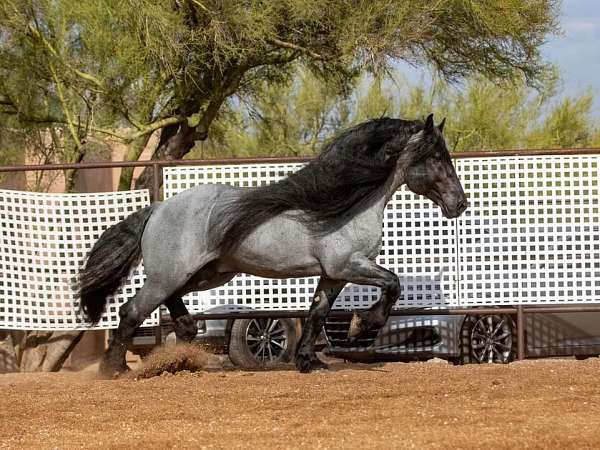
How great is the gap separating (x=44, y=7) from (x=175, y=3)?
1465mm

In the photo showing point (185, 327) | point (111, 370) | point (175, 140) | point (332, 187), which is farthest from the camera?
point (175, 140)

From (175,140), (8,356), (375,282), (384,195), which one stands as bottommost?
(8,356)

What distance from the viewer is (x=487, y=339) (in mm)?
10812

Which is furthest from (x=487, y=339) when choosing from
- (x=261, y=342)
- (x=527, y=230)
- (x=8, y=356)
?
(x=8, y=356)

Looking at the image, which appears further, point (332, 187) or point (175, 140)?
point (175, 140)

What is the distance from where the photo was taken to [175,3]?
38.4 ft

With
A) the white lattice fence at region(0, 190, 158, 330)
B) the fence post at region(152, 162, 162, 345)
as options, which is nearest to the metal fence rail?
the fence post at region(152, 162, 162, 345)

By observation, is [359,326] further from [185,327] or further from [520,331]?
[520,331]

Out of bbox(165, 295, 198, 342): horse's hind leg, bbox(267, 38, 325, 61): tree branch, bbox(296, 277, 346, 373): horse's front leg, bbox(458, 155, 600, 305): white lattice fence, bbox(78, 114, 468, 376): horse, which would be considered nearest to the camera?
bbox(78, 114, 468, 376): horse

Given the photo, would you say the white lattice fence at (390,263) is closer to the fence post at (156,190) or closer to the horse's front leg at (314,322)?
the fence post at (156,190)

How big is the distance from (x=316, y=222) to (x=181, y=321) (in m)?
1.56

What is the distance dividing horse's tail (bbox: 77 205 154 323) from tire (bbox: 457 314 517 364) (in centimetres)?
359

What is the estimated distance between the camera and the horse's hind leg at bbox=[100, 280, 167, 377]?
870cm

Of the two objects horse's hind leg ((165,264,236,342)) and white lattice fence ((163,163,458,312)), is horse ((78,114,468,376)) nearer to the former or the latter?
horse's hind leg ((165,264,236,342))
